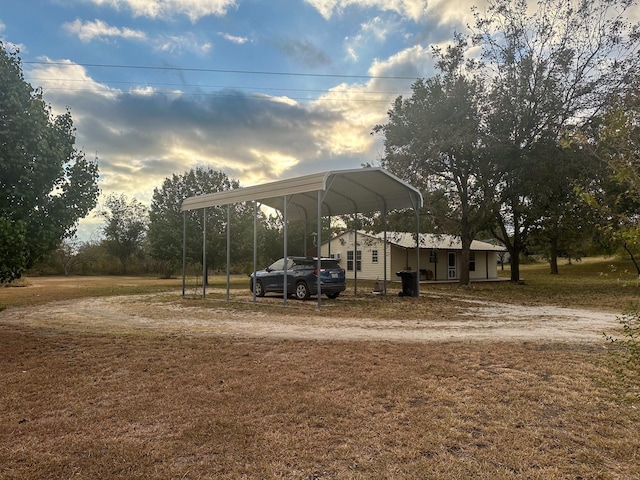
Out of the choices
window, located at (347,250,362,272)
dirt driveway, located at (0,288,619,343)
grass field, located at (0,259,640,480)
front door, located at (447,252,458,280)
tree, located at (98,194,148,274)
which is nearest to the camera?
grass field, located at (0,259,640,480)

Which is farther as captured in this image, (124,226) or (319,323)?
(124,226)

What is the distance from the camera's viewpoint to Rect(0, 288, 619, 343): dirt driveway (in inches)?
306

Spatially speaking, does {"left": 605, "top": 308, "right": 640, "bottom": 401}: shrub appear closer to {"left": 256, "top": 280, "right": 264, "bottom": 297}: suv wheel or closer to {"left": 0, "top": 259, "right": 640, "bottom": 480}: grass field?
{"left": 0, "top": 259, "right": 640, "bottom": 480}: grass field

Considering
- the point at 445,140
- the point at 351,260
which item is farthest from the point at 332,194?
the point at 351,260

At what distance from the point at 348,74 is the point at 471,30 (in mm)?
7710

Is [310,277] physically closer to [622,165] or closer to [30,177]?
[30,177]

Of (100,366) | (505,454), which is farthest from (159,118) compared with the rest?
(505,454)

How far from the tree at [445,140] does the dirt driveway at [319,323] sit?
8.72 m

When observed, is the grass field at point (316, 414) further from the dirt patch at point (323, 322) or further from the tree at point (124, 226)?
the tree at point (124, 226)

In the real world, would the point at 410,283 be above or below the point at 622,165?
below

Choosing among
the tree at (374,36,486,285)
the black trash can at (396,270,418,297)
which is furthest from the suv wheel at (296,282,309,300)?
the tree at (374,36,486,285)

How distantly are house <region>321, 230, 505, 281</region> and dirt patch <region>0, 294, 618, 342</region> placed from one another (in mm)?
14395

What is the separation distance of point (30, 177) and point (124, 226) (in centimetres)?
4589

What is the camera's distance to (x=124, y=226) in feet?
164
